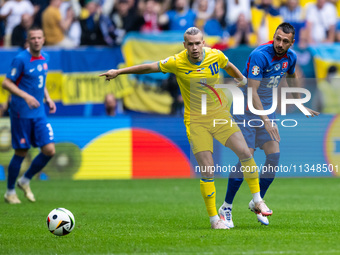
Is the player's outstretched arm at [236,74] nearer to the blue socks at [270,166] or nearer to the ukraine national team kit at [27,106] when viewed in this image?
the blue socks at [270,166]

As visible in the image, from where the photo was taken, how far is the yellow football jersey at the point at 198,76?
827 centimetres

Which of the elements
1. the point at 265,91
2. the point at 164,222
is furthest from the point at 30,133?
the point at 265,91

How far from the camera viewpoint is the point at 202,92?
8523 millimetres

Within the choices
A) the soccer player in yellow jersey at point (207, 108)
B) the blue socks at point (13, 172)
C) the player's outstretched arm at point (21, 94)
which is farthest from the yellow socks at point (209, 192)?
the blue socks at point (13, 172)

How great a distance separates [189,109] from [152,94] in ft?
30.7

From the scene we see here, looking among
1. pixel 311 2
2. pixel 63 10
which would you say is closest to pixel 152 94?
pixel 63 10

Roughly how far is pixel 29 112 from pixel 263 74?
476 cm

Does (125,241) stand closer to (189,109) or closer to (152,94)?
(189,109)

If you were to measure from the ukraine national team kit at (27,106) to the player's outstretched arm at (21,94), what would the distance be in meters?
0.14

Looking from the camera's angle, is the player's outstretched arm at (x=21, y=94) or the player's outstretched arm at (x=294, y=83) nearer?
the player's outstretched arm at (x=294, y=83)

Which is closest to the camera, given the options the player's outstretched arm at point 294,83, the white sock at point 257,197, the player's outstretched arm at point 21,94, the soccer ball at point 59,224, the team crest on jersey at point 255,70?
the soccer ball at point 59,224

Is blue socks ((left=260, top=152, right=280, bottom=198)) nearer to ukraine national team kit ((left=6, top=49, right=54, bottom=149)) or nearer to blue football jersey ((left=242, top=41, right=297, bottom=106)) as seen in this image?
blue football jersey ((left=242, top=41, right=297, bottom=106))

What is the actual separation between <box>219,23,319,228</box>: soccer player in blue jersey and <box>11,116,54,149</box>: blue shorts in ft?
13.0

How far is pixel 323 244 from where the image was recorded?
7.03 m
